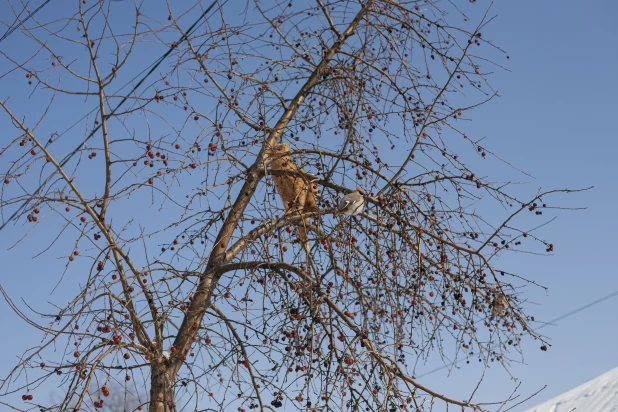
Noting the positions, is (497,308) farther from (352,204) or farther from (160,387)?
(160,387)

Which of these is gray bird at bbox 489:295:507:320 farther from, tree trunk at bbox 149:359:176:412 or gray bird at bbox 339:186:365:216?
tree trunk at bbox 149:359:176:412

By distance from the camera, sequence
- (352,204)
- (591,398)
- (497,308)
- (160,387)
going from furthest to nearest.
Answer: (591,398), (497,308), (160,387), (352,204)

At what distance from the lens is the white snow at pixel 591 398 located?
7902mm

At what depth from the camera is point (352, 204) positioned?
14.0 feet

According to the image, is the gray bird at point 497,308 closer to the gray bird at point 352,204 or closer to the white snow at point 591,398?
the gray bird at point 352,204

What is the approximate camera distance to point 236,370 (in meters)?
4.35

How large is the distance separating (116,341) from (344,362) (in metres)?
1.18

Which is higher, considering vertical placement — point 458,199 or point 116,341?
point 458,199

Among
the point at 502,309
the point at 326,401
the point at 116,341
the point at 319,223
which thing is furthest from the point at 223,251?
the point at 502,309

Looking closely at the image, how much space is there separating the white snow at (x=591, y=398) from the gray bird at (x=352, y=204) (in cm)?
452

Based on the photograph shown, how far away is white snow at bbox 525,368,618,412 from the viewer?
311 inches

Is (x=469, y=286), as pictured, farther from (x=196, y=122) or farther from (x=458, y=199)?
(x=196, y=122)

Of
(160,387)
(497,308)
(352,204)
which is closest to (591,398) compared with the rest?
(497,308)

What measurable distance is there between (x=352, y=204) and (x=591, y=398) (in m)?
5.22
